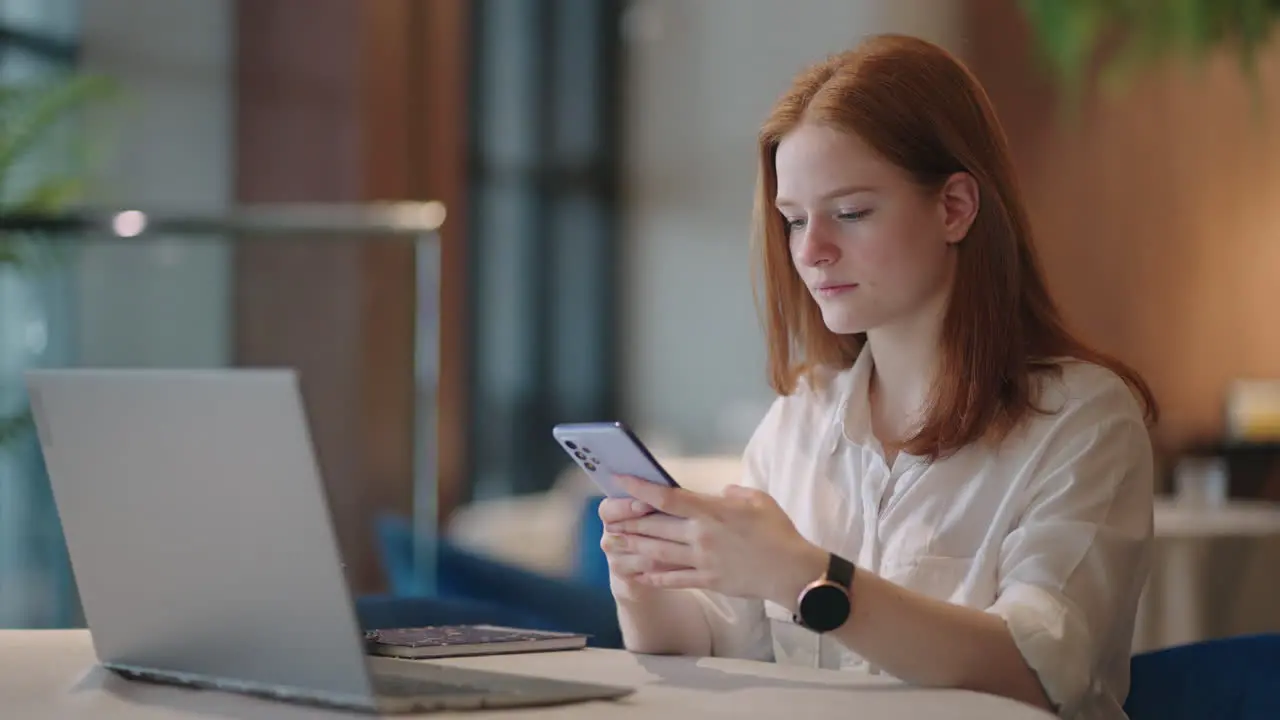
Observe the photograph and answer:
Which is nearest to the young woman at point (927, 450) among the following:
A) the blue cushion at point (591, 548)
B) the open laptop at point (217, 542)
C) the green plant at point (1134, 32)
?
the open laptop at point (217, 542)

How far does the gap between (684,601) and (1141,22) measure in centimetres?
531

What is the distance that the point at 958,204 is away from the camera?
173cm

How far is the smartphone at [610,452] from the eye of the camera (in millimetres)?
1351

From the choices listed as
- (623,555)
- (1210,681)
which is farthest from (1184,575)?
(623,555)

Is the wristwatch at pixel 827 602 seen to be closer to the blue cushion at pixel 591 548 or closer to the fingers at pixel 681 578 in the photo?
the fingers at pixel 681 578

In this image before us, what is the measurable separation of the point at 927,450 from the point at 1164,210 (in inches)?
243

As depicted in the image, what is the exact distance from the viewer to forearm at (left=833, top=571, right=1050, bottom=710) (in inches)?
55.4

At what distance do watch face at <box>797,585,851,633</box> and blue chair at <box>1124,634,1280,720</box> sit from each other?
49 cm

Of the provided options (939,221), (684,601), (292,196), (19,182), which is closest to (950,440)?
(939,221)

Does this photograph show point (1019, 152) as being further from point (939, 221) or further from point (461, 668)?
point (461, 668)

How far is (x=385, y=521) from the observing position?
12.4ft

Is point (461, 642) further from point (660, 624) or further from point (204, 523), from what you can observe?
point (204, 523)

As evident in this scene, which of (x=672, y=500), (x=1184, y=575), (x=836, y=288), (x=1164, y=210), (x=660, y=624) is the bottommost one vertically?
(x=1184, y=575)

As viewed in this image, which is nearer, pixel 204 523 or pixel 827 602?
pixel 204 523
